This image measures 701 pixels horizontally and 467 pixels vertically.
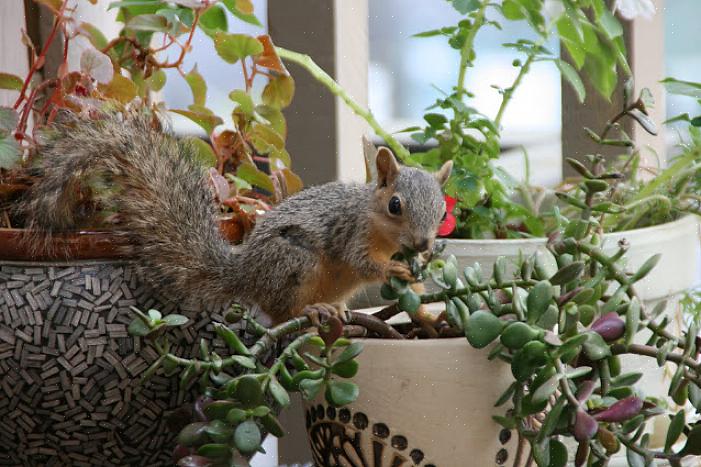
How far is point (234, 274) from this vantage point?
0.93 m

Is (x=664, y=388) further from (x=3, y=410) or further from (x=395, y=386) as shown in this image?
(x=3, y=410)

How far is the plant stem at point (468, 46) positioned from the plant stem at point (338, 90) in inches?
4.2

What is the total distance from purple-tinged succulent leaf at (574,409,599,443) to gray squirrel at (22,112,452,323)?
25cm

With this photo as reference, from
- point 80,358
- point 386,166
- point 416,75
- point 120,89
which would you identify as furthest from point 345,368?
point 416,75

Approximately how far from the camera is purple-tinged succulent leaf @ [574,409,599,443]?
2.24 feet

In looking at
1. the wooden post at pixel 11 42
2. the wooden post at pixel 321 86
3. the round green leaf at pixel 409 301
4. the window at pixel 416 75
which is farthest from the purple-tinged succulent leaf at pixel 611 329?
the window at pixel 416 75

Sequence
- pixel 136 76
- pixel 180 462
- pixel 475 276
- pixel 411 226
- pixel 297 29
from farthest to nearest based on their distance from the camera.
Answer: pixel 297 29 → pixel 136 76 → pixel 411 226 → pixel 475 276 → pixel 180 462

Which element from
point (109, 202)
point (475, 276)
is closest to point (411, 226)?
point (475, 276)

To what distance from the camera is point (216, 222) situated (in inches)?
38.0

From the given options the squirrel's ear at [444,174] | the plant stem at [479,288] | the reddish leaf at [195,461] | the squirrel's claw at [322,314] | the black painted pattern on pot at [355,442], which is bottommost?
the black painted pattern on pot at [355,442]

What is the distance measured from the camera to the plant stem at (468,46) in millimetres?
1171

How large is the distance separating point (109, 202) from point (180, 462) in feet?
1.04

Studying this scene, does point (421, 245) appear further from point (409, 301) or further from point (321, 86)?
point (321, 86)

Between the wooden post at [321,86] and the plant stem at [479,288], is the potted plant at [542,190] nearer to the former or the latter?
the wooden post at [321,86]
